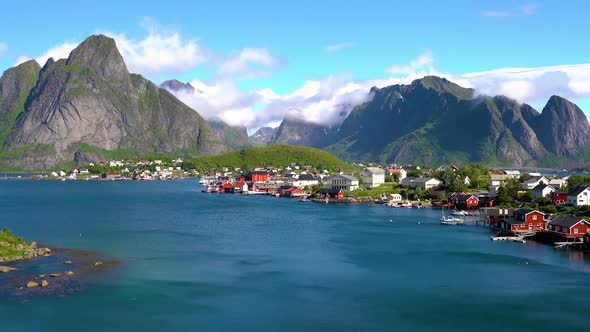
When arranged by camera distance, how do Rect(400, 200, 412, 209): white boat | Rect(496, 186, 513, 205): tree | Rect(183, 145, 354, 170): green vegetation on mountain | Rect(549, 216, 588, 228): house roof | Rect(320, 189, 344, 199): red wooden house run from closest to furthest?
Rect(549, 216, 588, 228): house roof, Rect(496, 186, 513, 205): tree, Rect(400, 200, 412, 209): white boat, Rect(320, 189, 344, 199): red wooden house, Rect(183, 145, 354, 170): green vegetation on mountain

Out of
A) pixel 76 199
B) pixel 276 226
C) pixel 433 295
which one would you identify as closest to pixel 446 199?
pixel 276 226

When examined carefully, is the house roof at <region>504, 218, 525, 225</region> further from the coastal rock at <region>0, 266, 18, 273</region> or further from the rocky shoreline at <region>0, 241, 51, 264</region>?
the coastal rock at <region>0, 266, 18, 273</region>

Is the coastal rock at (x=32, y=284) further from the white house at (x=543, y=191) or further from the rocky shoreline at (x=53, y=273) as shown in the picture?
the white house at (x=543, y=191)

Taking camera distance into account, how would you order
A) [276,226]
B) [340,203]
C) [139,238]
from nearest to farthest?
[139,238] < [276,226] < [340,203]

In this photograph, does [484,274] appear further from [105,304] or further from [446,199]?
[446,199]

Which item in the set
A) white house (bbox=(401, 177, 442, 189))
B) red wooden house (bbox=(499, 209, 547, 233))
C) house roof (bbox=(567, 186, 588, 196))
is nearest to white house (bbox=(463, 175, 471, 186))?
white house (bbox=(401, 177, 442, 189))

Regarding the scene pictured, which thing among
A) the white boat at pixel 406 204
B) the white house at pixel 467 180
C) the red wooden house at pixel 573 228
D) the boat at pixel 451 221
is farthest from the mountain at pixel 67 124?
the red wooden house at pixel 573 228
